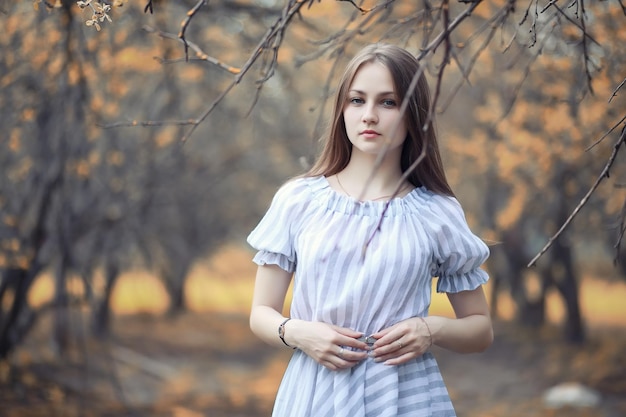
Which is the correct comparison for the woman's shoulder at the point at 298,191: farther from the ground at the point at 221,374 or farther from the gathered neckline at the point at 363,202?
the ground at the point at 221,374

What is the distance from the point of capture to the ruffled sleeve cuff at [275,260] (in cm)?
199

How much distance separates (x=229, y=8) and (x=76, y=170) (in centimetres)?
147

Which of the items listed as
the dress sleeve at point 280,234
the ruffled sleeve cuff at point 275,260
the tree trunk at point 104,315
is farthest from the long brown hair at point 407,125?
the tree trunk at point 104,315

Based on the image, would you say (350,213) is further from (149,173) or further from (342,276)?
(149,173)

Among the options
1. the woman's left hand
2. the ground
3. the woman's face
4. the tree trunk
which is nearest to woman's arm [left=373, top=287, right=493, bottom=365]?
the woman's left hand

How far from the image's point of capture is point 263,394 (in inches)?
372

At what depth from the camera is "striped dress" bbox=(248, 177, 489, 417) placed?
189 centimetres

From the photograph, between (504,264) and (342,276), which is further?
(504,264)

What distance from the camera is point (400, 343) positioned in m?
1.86

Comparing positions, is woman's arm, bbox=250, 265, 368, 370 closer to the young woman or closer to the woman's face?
the young woman

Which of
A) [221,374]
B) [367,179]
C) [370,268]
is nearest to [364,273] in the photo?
[370,268]

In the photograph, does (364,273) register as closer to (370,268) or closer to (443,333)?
(370,268)

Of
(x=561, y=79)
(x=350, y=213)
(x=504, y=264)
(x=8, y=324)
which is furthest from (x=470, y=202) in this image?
(x=350, y=213)

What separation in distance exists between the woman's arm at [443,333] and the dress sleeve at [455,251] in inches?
1.4
